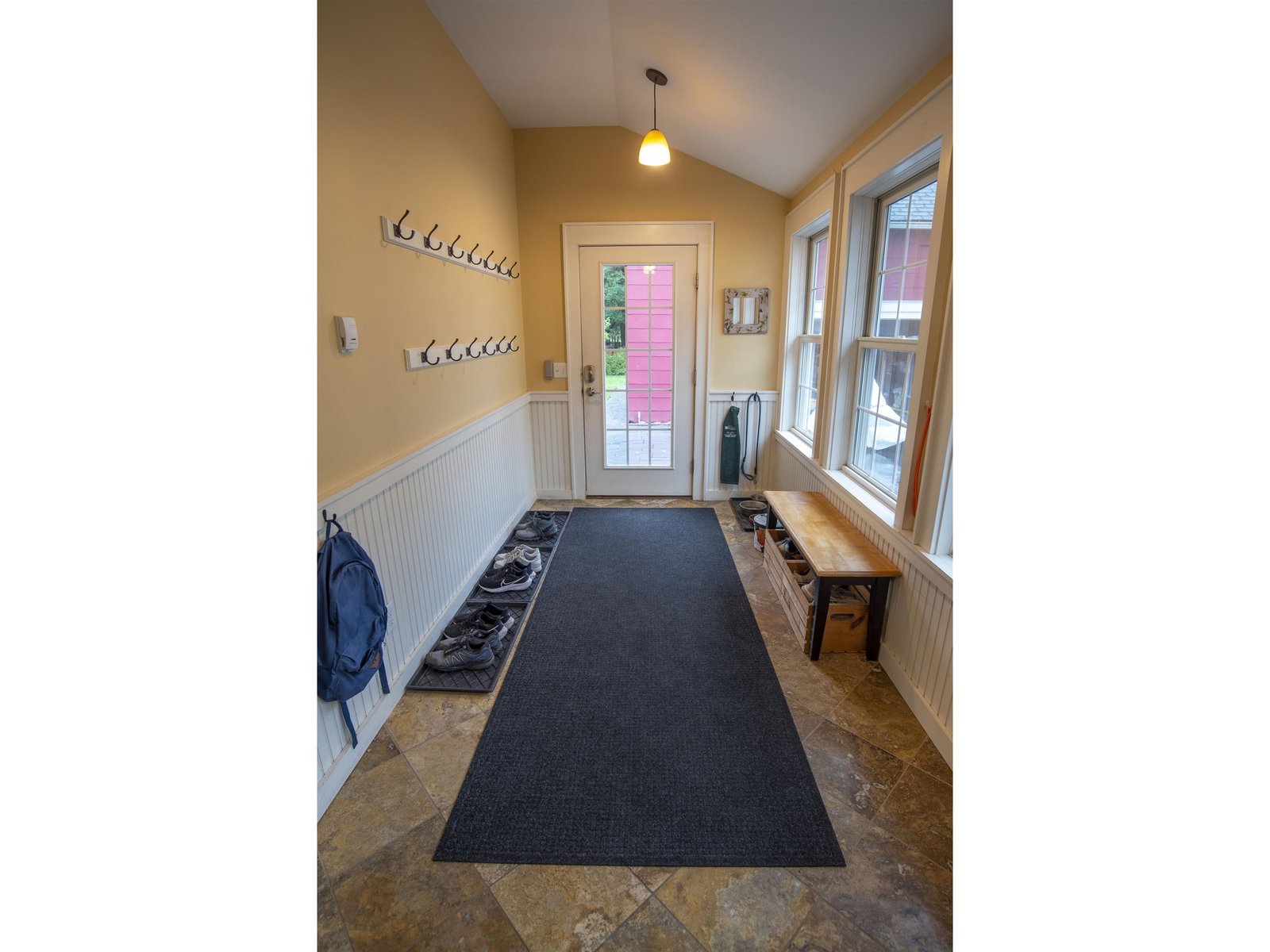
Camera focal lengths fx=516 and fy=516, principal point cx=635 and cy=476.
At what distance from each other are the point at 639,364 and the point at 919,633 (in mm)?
2703

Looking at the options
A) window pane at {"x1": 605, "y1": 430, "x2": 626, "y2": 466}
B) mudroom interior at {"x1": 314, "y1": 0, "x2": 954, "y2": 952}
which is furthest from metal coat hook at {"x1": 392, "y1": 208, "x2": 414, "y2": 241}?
window pane at {"x1": 605, "y1": 430, "x2": 626, "y2": 466}

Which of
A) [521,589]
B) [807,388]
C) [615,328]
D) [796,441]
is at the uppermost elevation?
[615,328]

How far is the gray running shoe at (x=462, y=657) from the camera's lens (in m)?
2.09

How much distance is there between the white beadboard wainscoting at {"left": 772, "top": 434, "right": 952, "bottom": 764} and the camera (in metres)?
1.66

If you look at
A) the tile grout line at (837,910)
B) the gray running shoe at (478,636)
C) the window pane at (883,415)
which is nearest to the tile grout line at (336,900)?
the gray running shoe at (478,636)

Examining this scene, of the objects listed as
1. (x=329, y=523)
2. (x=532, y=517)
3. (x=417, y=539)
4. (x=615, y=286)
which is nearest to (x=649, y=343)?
(x=615, y=286)

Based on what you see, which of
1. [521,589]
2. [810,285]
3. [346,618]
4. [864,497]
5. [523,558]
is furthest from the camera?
[810,285]

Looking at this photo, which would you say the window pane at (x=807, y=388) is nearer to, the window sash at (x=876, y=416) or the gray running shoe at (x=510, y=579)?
the window sash at (x=876, y=416)

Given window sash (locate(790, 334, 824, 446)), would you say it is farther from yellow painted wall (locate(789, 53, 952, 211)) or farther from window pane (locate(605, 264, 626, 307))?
window pane (locate(605, 264, 626, 307))

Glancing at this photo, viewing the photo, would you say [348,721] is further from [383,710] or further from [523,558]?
[523,558]

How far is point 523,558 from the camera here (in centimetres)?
294
